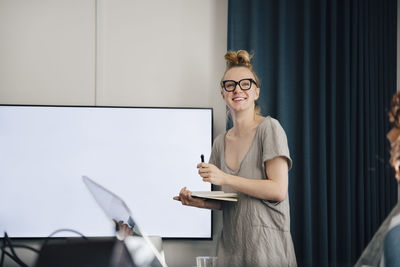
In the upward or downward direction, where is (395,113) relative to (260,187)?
upward

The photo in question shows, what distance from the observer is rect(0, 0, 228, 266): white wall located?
8.23ft

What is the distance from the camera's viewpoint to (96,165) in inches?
91.6

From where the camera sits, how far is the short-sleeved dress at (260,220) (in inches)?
57.0

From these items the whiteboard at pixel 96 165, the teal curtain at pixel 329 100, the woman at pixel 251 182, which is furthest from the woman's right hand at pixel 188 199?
the teal curtain at pixel 329 100

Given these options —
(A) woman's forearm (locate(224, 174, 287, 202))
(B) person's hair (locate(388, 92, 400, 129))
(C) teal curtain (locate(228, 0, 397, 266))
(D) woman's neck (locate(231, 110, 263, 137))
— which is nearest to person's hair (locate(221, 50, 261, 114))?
(D) woman's neck (locate(231, 110, 263, 137))

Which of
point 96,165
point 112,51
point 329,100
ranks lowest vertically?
point 96,165

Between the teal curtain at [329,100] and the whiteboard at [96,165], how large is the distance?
0.61 m

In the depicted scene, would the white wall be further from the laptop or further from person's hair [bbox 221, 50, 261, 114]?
the laptop

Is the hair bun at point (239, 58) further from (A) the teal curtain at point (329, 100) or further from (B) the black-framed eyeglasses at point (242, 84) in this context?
(A) the teal curtain at point (329, 100)

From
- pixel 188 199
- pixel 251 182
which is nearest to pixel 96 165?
pixel 188 199

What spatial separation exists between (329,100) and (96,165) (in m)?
1.70

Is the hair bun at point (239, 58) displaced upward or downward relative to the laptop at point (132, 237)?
upward

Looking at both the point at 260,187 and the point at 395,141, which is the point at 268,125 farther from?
the point at 395,141

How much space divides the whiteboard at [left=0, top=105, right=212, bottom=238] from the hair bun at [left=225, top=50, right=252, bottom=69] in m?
0.63
